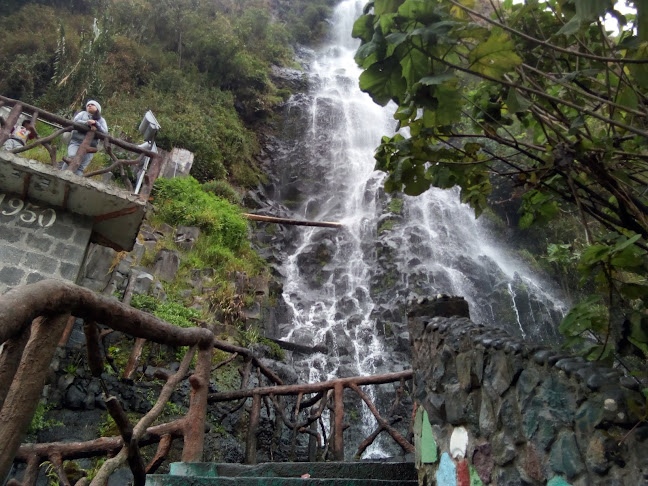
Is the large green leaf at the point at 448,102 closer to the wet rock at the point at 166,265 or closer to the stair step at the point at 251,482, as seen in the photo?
the stair step at the point at 251,482

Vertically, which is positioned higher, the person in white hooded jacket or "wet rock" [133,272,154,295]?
the person in white hooded jacket

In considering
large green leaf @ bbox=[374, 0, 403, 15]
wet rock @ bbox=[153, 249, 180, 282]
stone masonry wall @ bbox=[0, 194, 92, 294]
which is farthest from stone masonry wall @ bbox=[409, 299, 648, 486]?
wet rock @ bbox=[153, 249, 180, 282]

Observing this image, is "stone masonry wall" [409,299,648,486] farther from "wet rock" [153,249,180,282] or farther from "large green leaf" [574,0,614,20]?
"wet rock" [153,249,180,282]

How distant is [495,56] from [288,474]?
3008 millimetres

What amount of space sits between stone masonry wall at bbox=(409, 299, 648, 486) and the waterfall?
18.3ft

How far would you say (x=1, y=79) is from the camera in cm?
1273

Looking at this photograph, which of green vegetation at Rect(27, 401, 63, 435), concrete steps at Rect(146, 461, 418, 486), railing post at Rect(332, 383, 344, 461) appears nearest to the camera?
concrete steps at Rect(146, 461, 418, 486)

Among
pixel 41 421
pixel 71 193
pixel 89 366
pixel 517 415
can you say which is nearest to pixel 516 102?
pixel 517 415

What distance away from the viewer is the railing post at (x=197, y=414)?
116 inches

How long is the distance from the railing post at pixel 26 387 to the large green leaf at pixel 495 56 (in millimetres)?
1855

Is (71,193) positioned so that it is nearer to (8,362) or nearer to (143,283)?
(143,283)

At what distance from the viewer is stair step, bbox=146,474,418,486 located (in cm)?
252

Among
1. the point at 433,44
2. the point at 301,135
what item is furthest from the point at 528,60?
the point at 301,135

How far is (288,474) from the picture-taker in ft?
11.2
